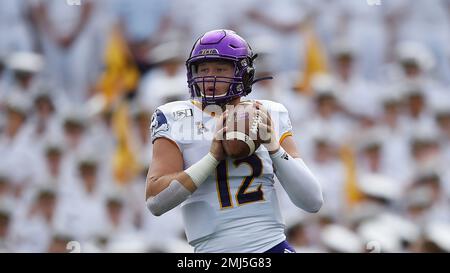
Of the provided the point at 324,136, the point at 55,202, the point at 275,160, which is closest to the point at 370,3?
the point at 324,136

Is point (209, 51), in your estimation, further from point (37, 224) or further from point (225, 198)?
point (37, 224)

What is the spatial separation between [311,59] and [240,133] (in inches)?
115

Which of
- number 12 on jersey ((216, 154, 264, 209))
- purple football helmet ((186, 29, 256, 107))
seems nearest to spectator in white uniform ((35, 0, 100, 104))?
purple football helmet ((186, 29, 256, 107))

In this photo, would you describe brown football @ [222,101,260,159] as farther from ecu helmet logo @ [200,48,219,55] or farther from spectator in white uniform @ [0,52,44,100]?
spectator in white uniform @ [0,52,44,100]

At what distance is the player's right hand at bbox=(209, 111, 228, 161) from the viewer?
8.14ft

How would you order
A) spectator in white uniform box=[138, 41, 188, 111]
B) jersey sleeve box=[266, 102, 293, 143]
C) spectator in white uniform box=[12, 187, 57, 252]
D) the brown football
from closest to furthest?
1. the brown football
2. jersey sleeve box=[266, 102, 293, 143]
3. spectator in white uniform box=[12, 187, 57, 252]
4. spectator in white uniform box=[138, 41, 188, 111]

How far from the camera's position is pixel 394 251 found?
15.6 feet

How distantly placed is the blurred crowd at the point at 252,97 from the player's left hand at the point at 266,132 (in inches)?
93.5

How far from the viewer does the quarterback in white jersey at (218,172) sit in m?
2.54

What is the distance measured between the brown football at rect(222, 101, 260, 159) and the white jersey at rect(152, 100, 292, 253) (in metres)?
0.12

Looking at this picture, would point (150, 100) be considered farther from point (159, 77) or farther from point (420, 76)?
point (420, 76)

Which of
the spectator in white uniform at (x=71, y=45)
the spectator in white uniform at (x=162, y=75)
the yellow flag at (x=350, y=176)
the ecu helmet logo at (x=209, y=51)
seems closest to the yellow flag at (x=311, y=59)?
the yellow flag at (x=350, y=176)

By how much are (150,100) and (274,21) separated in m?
0.95

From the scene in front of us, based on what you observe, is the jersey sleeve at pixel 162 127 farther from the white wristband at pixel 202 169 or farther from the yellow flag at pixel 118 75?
the yellow flag at pixel 118 75
